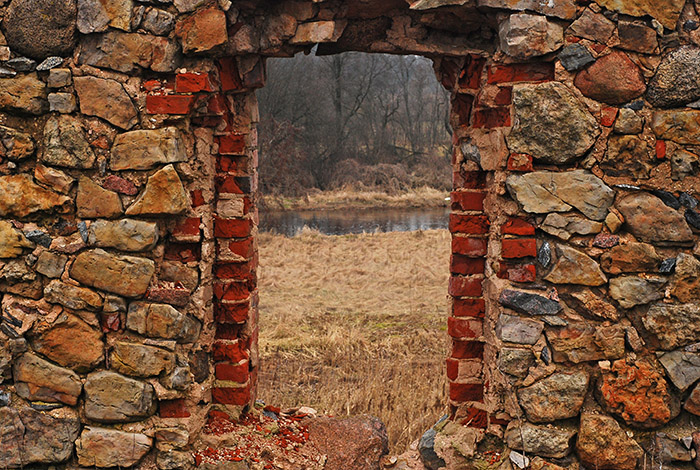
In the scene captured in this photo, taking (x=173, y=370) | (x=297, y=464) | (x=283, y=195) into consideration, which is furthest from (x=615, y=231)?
(x=283, y=195)

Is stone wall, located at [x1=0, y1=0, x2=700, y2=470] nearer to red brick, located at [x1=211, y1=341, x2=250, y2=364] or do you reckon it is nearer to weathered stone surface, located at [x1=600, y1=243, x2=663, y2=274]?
weathered stone surface, located at [x1=600, y1=243, x2=663, y2=274]

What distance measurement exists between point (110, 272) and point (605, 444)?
2595mm

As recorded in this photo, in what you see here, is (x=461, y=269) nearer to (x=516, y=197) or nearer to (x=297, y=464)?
(x=516, y=197)

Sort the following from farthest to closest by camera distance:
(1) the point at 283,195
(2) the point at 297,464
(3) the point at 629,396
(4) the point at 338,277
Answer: (1) the point at 283,195 < (4) the point at 338,277 < (2) the point at 297,464 < (3) the point at 629,396

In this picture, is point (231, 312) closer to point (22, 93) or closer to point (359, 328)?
point (22, 93)

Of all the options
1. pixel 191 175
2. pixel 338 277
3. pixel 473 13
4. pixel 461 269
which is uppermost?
pixel 473 13

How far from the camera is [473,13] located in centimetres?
311

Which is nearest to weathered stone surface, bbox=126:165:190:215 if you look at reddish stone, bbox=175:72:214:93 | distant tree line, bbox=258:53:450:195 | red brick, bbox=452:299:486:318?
reddish stone, bbox=175:72:214:93

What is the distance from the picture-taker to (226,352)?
3527mm

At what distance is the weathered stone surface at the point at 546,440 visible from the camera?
3.06 m

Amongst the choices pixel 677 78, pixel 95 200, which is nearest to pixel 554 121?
pixel 677 78

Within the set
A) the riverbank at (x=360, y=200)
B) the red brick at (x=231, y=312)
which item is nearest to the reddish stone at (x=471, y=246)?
the red brick at (x=231, y=312)

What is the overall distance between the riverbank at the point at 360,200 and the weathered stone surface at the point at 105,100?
1653 centimetres

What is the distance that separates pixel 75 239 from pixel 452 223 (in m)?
2.00
